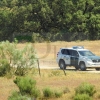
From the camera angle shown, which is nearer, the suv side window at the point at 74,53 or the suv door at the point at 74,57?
the suv door at the point at 74,57

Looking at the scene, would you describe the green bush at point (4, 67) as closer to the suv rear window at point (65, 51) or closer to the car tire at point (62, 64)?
the car tire at point (62, 64)

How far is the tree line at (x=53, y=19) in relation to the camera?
6769cm

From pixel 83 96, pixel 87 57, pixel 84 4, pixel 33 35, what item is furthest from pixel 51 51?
pixel 83 96

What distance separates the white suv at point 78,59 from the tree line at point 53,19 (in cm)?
3099

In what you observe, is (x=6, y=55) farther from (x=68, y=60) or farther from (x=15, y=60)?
(x=68, y=60)

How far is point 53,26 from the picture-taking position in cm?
7288

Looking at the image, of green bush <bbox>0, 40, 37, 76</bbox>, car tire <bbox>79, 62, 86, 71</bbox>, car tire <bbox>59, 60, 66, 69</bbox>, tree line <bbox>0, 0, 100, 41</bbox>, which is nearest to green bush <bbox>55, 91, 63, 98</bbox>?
green bush <bbox>0, 40, 37, 76</bbox>

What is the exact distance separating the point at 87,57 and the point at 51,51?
21.4 m

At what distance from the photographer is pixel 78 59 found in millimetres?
34375

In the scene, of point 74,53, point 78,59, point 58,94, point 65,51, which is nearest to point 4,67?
point 78,59

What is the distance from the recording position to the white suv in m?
34.0

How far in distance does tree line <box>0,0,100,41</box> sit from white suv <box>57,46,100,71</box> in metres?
31.0

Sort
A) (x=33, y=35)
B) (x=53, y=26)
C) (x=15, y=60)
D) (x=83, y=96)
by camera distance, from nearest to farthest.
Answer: (x=83, y=96)
(x=15, y=60)
(x=33, y=35)
(x=53, y=26)

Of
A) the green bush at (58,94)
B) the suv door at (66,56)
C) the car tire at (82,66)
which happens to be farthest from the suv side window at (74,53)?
the green bush at (58,94)
